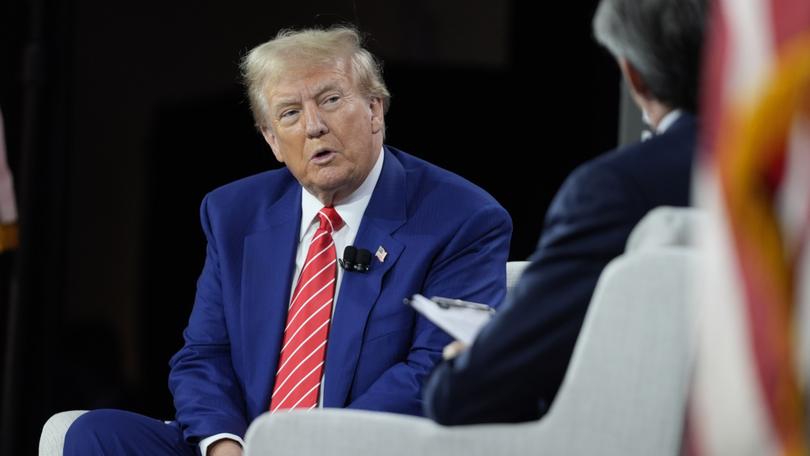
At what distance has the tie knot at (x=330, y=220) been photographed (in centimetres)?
263

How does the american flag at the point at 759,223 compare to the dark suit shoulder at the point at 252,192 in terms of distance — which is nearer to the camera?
the american flag at the point at 759,223

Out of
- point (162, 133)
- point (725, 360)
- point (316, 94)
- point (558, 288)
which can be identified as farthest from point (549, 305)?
point (162, 133)

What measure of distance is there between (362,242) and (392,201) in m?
0.11

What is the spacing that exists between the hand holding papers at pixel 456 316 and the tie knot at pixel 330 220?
701 millimetres

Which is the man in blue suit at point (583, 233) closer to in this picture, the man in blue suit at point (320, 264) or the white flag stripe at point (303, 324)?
the man in blue suit at point (320, 264)

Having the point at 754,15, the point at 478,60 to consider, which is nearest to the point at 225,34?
the point at 478,60

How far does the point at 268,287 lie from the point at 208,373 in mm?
202

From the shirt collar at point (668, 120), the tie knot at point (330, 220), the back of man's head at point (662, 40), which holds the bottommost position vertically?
the tie knot at point (330, 220)

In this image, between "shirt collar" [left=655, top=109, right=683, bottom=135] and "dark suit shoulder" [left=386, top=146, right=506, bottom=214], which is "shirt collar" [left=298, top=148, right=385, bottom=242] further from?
"shirt collar" [left=655, top=109, right=683, bottom=135]

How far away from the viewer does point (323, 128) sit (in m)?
2.61

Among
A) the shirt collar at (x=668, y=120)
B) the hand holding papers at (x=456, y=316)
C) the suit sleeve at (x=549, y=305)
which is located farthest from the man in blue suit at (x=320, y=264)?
the shirt collar at (x=668, y=120)

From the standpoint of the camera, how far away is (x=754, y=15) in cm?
127

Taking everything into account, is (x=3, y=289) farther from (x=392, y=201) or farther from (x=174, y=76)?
(x=392, y=201)

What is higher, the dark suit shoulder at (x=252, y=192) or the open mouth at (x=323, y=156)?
the open mouth at (x=323, y=156)
